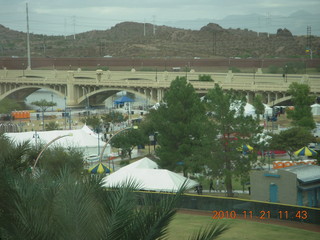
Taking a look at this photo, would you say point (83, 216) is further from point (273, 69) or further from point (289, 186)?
point (273, 69)

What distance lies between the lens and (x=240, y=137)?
27.5 meters

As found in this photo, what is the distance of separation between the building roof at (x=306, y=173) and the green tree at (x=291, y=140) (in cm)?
1280

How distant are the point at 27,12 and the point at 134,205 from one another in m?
136

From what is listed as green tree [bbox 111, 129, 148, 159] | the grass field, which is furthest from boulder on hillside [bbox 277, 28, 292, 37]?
the grass field

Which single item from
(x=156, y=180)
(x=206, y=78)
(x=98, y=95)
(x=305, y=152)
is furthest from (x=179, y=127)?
(x=98, y=95)

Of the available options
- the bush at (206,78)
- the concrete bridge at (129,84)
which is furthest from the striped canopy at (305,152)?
the bush at (206,78)

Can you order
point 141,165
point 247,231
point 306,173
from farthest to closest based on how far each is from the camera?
point 141,165
point 306,173
point 247,231

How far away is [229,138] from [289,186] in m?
5.58

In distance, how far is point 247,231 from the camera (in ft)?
67.0

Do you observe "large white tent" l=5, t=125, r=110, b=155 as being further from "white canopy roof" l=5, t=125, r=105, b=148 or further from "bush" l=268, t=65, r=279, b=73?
"bush" l=268, t=65, r=279, b=73

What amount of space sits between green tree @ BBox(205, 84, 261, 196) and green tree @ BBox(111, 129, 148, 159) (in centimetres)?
1219

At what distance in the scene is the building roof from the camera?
22.5 metres

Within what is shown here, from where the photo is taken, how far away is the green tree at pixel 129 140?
3930 centimetres
